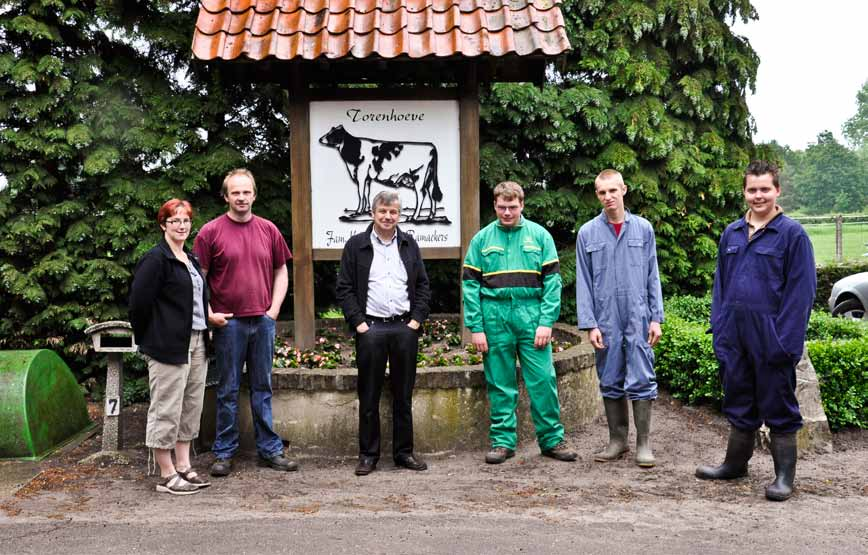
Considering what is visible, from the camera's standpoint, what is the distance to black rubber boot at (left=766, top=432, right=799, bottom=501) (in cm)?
450

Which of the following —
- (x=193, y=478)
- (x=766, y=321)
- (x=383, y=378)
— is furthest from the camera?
(x=383, y=378)

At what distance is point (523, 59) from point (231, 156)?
288 centimetres

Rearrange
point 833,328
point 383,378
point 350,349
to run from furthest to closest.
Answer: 1. point 833,328
2. point 350,349
3. point 383,378

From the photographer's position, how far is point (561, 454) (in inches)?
211

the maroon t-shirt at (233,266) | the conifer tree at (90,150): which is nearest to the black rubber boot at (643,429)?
the maroon t-shirt at (233,266)

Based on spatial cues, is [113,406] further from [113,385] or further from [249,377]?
[249,377]

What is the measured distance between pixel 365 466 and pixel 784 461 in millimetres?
2489

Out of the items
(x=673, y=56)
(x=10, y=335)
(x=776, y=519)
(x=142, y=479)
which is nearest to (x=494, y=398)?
(x=776, y=519)

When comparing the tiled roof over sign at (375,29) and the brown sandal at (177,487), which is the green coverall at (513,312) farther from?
the brown sandal at (177,487)

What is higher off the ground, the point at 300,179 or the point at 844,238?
the point at 300,179

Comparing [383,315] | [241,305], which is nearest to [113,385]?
[241,305]

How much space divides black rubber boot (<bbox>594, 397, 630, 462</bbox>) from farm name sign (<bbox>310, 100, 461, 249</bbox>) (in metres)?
1.96

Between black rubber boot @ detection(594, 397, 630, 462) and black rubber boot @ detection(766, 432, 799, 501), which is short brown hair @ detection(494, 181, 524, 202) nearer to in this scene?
black rubber boot @ detection(594, 397, 630, 462)

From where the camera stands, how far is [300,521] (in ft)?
13.7
